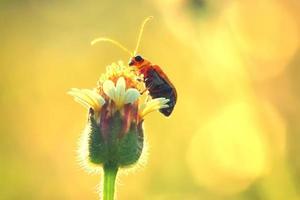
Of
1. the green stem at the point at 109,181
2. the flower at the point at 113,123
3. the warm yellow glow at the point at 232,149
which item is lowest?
the green stem at the point at 109,181

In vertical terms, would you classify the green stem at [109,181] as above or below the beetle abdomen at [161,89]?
below

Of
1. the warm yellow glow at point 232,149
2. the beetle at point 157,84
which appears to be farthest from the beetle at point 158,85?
the warm yellow glow at point 232,149

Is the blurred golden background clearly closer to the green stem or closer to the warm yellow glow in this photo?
the warm yellow glow

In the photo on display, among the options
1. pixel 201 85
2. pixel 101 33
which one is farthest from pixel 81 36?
pixel 201 85

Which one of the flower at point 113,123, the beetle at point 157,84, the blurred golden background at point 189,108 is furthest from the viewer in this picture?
the blurred golden background at point 189,108

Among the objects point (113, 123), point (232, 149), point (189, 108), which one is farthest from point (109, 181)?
point (189, 108)

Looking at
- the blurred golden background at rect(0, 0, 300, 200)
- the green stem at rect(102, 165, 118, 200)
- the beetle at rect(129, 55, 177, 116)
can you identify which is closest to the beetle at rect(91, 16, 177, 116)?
the beetle at rect(129, 55, 177, 116)

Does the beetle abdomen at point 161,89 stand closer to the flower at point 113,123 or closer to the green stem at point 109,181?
the flower at point 113,123

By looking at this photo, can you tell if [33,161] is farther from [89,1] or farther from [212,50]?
[89,1]

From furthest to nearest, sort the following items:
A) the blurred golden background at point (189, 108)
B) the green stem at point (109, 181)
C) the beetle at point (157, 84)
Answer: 1. the blurred golden background at point (189, 108)
2. the beetle at point (157, 84)
3. the green stem at point (109, 181)
